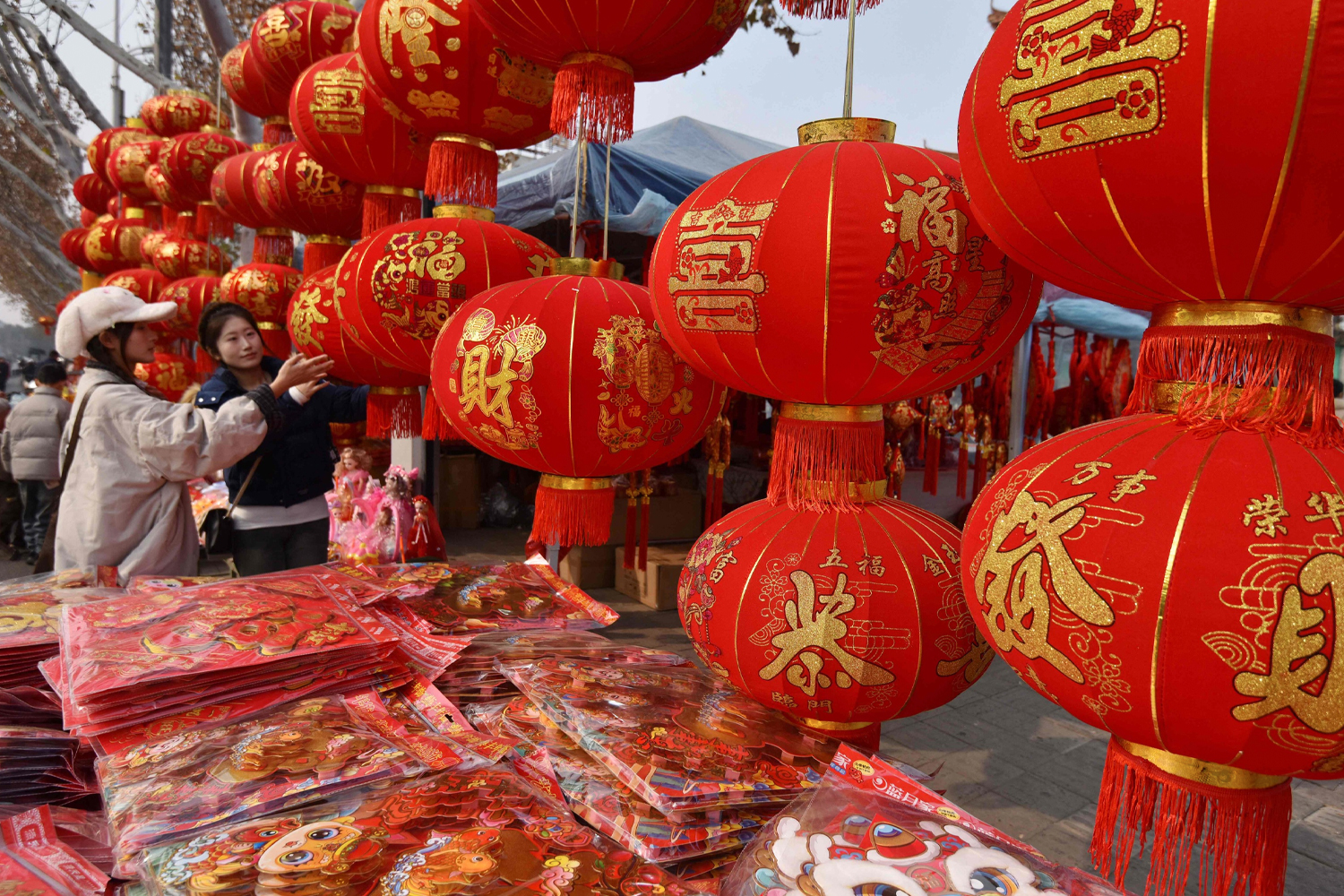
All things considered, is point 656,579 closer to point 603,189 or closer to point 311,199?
point 603,189

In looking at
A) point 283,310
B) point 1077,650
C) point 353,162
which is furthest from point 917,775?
point 283,310

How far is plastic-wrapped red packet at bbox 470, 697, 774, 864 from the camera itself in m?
→ 0.95

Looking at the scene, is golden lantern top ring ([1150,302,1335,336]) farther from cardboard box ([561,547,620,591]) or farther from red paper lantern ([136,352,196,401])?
red paper lantern ([136,352,196,401])

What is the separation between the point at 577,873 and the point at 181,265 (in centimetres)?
557

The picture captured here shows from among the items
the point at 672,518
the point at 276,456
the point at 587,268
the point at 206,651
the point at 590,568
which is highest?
the point at 587,268

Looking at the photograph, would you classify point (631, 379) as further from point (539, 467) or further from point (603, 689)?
point (603, 689)

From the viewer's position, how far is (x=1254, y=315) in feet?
2.40

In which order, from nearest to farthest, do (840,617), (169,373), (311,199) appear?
(840,617)
(311,199)
(169,373)

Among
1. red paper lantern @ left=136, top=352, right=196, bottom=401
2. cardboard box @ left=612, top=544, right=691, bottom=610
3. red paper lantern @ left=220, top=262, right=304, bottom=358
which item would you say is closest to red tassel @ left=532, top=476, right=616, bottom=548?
red paper lantern @ left=220, top=262, right=304, bottom=358

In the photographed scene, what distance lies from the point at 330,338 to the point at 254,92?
197 centimetres

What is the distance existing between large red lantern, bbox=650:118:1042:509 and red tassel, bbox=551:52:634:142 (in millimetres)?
603

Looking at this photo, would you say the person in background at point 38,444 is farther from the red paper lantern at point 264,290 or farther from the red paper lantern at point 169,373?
the red paper lantern at point 264,290

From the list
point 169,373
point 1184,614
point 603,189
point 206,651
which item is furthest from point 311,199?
point 1184,614

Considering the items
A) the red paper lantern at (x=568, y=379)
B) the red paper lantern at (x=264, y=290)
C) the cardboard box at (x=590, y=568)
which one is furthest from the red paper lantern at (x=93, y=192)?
the red paper lantern at (x=568, y=379)
